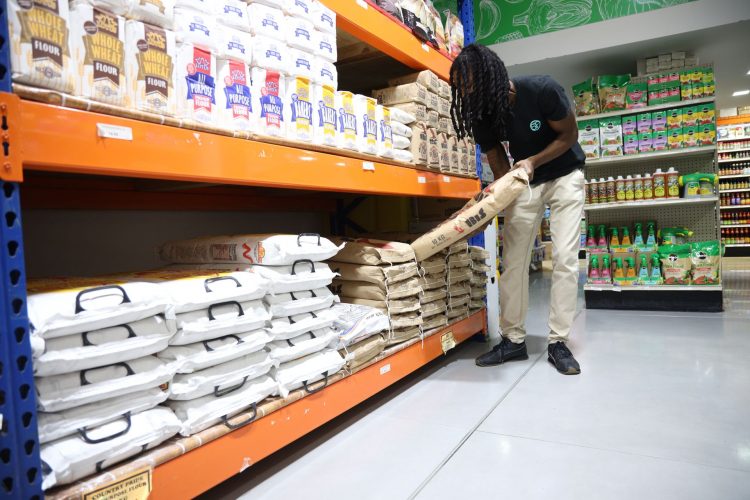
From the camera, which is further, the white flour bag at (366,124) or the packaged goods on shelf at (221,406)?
the white flour bag at (366,124)

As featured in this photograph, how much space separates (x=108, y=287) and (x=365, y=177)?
1.10m

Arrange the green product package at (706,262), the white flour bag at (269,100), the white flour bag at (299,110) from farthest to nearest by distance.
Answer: the green product package at (706,262) → the white flour bag at (299,110) → the white flour bag at (269,100)

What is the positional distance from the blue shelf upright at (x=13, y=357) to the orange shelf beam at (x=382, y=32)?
50.1 inches

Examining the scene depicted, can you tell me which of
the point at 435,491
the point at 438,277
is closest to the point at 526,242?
the point at 438,277

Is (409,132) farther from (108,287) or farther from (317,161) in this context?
(108,287)

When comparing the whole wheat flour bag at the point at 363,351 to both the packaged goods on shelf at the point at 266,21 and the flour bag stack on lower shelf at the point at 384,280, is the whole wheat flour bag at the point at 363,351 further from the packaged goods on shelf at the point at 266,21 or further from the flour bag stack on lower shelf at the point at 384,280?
the packaged goods on shelf at the point at 266,21

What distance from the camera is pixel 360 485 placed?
4.64ft

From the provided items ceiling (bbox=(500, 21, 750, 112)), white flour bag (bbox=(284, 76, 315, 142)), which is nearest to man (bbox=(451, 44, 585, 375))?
white flour bag (bbox=(284, 76, 315, 142))

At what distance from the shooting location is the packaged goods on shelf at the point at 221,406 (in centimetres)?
126

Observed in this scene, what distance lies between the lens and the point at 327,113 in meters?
1.76

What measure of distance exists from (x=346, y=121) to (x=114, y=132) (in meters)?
0.99

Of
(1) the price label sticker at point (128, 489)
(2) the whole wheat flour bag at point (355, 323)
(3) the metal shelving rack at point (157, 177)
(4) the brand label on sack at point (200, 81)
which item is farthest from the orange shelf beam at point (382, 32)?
(1) the price label sticker at point (128, 489)

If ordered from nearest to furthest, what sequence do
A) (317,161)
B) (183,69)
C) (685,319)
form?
(183,69) → (317,161) → (685,319)

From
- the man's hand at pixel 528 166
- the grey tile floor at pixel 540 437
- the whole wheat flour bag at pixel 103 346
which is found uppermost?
the man's hand at pixel 528 166
